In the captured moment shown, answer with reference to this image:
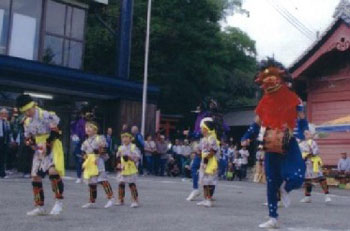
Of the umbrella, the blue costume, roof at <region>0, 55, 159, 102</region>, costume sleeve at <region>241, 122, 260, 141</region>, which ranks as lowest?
the blue costume

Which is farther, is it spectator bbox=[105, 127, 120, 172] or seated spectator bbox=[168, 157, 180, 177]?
seated spectator bbox=[168, 157, 180, 177]

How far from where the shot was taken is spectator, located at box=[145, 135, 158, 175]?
25.1 metres

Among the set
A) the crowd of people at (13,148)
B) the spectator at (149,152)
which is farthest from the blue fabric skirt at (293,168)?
the spectator at (149,152)

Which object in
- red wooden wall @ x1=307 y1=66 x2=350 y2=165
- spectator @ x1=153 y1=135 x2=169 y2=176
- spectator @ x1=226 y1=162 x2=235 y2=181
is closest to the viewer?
red wooden wall @ x1=307 y1=66 x2=350 y2=165

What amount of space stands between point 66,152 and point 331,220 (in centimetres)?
1669

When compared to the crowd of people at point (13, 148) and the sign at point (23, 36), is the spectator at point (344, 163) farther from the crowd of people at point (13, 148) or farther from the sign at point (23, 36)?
the sign at point (23, 36)

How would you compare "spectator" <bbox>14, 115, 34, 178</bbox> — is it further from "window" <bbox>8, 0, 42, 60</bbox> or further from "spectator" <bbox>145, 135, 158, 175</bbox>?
"spectator" <bbox>145, 135, 158, 175</bbox>

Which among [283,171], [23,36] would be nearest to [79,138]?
[283,171]

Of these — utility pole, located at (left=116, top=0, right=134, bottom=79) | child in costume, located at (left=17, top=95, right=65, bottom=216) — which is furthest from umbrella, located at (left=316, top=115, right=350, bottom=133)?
child in costume, located at (left=17, top=95, right=65, bottom=216)

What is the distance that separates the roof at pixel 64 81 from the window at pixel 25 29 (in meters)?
2.38

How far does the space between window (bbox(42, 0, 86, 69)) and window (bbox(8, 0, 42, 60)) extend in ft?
1.97

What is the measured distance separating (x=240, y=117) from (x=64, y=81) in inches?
699

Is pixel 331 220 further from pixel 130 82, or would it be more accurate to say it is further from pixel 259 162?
pixel 130 82

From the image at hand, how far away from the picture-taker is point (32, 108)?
9031mm
